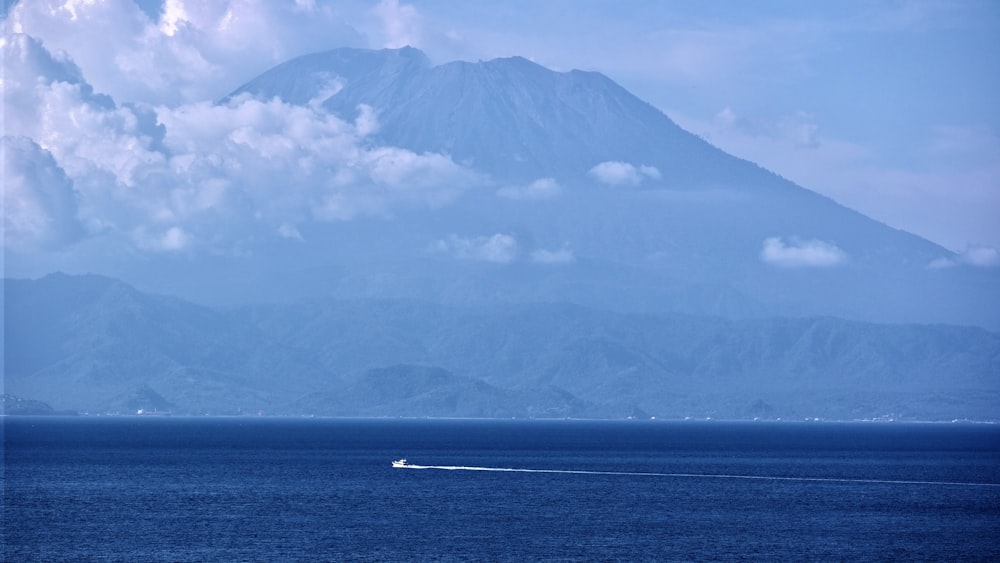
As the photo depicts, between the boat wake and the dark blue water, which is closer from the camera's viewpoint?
the dark blue water

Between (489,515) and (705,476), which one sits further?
(705,476)

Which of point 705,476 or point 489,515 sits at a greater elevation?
point 705,476

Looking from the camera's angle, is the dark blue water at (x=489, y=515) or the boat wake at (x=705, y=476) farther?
the boat wake at (x=705, y=476)

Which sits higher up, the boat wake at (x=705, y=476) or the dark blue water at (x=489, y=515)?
the boat wake at (x=705, y=476)

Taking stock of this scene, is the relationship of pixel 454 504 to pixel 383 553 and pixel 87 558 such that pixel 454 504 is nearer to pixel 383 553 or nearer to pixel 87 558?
pixel 383 553

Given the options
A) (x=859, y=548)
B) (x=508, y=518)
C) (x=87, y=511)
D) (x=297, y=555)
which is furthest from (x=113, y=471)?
(x=859, y=548)

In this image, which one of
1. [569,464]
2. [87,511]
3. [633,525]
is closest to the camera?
[633,525]

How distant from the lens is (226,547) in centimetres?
10162

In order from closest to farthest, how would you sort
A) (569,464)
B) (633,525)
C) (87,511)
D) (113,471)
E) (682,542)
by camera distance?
(682,542)
(633,525)
(87,511)
(113,471)
(569,464)

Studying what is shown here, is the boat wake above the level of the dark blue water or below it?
above

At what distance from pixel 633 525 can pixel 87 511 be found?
4557 centimetres

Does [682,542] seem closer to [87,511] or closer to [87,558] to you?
[87,558]

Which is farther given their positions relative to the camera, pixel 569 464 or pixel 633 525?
pixel 569 464

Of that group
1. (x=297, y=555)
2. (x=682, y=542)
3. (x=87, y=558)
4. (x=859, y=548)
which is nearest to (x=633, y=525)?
(x=682, y=542)
